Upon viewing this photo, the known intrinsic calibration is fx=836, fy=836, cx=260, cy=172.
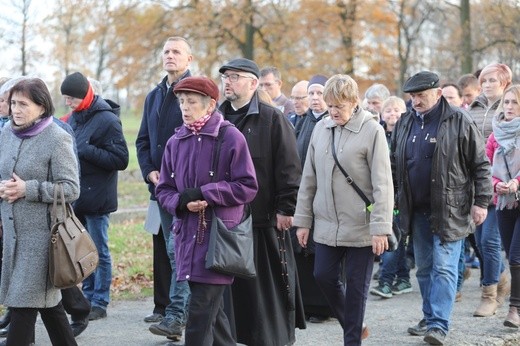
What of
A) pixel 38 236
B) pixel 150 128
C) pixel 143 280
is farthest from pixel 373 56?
pixel 38 236

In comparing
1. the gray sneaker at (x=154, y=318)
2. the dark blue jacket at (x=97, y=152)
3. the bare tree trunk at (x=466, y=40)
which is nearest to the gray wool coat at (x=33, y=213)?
the dark blue jacket at (x=97, y=152)

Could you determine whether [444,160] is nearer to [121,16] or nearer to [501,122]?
[501,122]

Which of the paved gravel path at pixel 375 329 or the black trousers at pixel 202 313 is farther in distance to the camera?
the paved gravel path at pixel 375 329

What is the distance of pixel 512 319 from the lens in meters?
7.44

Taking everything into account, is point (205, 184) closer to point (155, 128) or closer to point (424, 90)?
point (155, 128)

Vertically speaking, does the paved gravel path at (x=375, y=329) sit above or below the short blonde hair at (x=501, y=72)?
below

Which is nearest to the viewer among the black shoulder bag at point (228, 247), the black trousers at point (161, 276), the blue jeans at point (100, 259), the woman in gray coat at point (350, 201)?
the black shoulder bag at point (228, 247)

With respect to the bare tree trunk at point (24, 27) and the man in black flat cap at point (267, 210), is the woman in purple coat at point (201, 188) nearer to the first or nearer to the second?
the man in black flat cap at point (267, 210)

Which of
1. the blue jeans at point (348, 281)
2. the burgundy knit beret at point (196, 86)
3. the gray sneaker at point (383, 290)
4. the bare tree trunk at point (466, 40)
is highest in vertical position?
the bare tree trunk at point (466, 40)

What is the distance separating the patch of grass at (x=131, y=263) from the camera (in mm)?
9234

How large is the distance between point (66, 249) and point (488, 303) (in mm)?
4316

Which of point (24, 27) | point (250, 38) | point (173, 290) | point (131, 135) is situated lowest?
point (173, 290)

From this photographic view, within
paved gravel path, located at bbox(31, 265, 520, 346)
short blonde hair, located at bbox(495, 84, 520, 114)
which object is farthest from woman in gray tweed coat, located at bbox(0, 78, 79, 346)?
short blonde hair, located at bbox(495, 84, 520, 114)

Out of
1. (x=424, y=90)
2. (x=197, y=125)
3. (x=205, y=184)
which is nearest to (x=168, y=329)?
(x=205, y=184)
